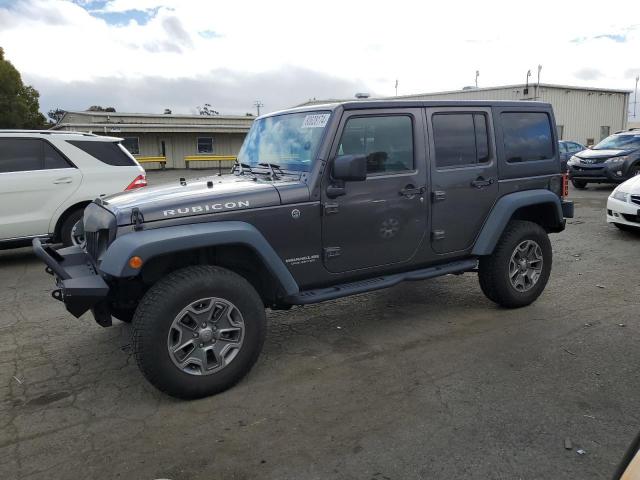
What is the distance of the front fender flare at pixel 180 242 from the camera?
3.12m

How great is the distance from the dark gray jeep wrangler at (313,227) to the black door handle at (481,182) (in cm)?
2

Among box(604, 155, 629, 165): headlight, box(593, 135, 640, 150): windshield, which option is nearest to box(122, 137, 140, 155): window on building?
box(593, 135, 640, 150): windshield

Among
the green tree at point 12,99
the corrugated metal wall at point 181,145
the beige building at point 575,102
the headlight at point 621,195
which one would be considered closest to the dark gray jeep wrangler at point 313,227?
the headlight at point 621,195

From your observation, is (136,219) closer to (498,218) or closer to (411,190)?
(411,190)

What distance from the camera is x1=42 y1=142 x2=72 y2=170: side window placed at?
7512 mm

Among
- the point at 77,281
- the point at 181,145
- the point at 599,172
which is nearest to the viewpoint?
the point at 77,281

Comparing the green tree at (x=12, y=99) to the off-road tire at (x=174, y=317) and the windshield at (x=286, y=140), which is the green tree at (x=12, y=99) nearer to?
the windshield at (x=286, y=140)

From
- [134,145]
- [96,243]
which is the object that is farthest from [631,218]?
[134,145]

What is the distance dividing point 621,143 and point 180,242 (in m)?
15.7

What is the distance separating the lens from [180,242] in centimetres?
322

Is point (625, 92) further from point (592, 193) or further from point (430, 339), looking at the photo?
point (430, 339)

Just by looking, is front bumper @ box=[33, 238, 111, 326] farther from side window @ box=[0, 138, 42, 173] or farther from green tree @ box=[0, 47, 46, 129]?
green tree @ box=[0, 47, 46, 129]

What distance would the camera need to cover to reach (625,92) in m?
35.0

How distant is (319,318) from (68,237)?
453 centimetres
